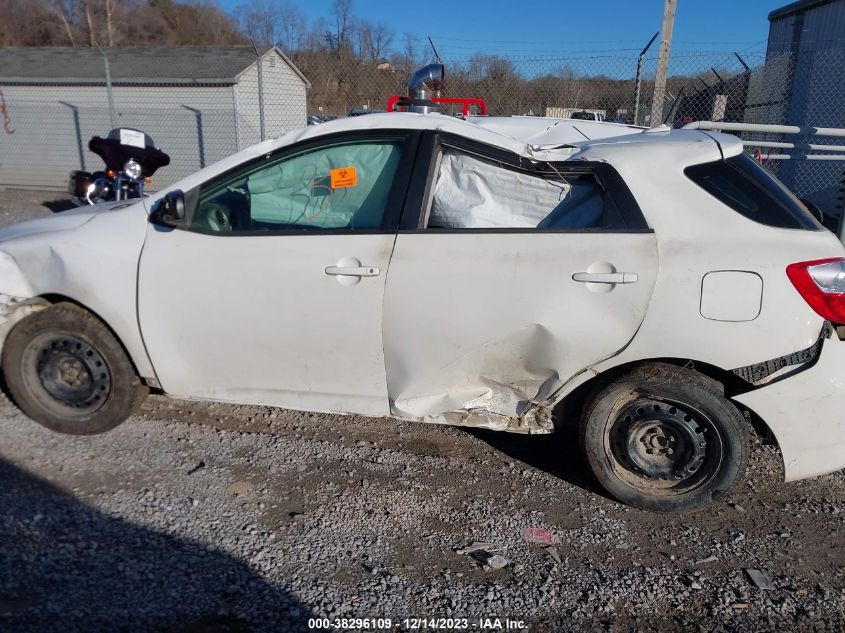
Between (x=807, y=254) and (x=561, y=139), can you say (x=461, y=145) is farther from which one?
(x=807, y=254)

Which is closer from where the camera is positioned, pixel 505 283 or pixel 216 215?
pixel 505 283

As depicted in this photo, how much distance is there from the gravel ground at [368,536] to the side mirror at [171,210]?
50.5 inches

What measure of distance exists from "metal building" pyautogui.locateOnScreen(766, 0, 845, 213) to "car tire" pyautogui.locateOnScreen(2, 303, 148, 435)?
9.97 meters

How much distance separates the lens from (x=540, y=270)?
3152 mm

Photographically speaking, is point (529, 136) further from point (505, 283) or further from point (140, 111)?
point (140, 111)

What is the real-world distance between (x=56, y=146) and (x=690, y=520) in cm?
1622

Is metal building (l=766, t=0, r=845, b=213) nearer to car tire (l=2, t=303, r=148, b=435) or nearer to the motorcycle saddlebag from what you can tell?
the motorcycle saddlebag

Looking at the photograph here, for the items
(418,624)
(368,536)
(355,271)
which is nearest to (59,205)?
(355,271)

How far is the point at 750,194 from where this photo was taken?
317 centimetres

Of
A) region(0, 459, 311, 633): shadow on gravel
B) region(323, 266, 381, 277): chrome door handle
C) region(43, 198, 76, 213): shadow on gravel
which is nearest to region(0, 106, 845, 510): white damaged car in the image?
region(323, 266, 381, 277): chrome door handle

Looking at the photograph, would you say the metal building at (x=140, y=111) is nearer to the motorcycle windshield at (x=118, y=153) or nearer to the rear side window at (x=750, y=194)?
the motorcycle windshield at (x=118, y=153)

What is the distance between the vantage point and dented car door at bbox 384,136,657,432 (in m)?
3.12

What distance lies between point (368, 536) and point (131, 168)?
6.31 meters

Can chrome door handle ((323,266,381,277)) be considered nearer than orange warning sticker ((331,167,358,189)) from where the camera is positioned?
Yes
